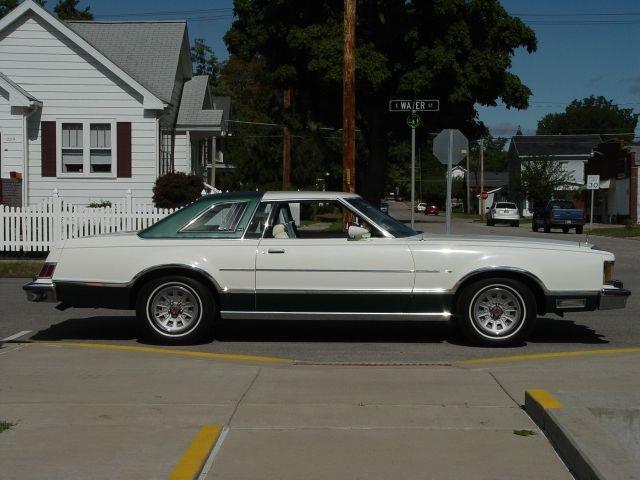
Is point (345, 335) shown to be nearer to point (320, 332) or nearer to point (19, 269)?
point (320, 332)

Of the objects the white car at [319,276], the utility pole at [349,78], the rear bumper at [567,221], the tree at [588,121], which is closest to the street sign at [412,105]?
the utility pole at [349,78]

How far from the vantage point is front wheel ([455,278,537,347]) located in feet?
29.6

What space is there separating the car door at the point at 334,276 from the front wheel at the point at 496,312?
64 cm

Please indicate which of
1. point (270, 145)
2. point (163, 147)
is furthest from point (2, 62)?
point (270, 145)

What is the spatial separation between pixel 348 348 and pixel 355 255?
39.7 inches

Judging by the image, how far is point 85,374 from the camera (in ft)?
25.1

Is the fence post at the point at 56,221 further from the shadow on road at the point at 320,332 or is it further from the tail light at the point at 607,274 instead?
the tail light at the point at 607,274

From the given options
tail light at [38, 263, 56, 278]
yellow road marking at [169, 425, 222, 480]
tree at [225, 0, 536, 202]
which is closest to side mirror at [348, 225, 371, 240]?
tail light at [38, 263, 56, 278]

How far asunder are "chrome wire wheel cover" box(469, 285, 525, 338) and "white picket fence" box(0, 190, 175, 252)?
12060mm

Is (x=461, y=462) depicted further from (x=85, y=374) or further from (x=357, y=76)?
(x=357, y=76)

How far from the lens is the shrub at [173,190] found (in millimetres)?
24297

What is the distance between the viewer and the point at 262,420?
20.1 ft

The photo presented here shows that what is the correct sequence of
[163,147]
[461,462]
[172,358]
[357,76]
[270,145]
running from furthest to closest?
[270,145] < [357,76] < [163,147] < [172,358] < [461,462]

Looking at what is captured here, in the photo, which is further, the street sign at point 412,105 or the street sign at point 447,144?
the street sign at point 447,144
